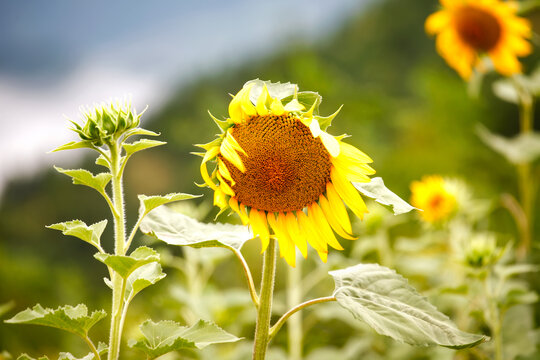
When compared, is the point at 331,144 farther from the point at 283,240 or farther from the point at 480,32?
the point at 480,32

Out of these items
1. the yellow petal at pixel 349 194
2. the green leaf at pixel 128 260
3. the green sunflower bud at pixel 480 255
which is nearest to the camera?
the green leaf at pixel 128 260

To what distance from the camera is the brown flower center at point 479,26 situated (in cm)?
126

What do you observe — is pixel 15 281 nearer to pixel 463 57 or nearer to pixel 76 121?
pixel 76 121

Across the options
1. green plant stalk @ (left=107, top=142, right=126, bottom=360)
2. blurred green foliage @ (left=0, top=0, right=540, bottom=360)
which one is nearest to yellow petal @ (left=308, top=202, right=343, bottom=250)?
green plant stalk @ (left=107, top=142, right=126, bottom=360)

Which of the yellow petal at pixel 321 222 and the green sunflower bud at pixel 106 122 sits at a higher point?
the green sunflower bud at pixel 106 122

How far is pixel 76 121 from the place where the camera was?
48 centimetres

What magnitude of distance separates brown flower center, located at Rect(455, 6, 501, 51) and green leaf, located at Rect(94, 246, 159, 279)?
1.15 metres

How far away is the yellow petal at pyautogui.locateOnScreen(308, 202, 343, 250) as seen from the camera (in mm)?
550

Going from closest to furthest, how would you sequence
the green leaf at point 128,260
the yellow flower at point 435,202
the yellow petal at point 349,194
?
1. the green leaf at point 128,260
2. the yellow petal at point 349,194
3. the yellow flower at point 435,202

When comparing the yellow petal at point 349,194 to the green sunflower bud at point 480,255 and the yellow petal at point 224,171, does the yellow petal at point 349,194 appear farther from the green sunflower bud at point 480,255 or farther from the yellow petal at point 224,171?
the green sunflower bud at point 480,255

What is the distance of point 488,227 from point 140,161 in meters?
1.40

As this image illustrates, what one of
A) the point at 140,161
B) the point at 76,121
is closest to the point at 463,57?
the point at 76,121

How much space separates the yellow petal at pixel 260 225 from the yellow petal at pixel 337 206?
0.08m

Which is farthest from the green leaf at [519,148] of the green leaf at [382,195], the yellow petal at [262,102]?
the yellow petal at [262,102]
